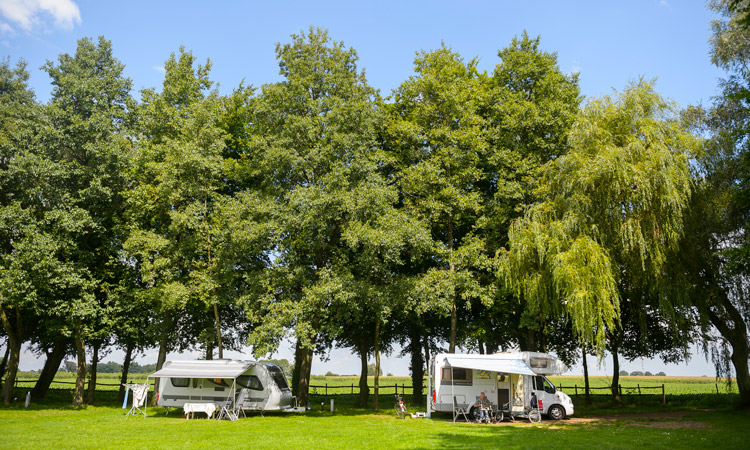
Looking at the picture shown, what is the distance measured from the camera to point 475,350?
30.7 meters

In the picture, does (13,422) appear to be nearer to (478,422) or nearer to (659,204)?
(478,422)

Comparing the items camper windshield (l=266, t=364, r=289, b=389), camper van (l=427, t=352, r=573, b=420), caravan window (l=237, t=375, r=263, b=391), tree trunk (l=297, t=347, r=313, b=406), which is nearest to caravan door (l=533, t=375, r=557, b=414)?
camper van (l=427, t=352, r=573, b=420)

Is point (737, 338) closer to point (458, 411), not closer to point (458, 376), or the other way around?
point (458, 376)

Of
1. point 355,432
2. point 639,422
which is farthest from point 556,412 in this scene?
point 355,432

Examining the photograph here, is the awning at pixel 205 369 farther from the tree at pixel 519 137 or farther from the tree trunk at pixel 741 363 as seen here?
the tree trunk at pixel 741 363

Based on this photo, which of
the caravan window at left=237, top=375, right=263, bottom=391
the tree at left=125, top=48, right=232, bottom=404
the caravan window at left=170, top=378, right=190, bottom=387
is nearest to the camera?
the caravan window at left=237, top=375, right=263, bottom=391

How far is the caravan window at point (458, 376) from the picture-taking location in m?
20.9

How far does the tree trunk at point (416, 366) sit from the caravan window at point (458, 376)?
27.1 ft

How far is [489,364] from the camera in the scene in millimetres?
19781

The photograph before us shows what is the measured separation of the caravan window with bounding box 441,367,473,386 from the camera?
20.9 meters

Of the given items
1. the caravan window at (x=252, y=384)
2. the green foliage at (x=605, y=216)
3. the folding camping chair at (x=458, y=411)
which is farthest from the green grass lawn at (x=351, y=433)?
the green foliage at (x=605, y=216)

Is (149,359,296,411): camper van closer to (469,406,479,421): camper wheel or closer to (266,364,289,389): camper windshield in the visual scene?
(266,364,289,389): camper windshield

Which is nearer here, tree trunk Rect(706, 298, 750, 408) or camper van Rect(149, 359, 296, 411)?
tree trunk Rect(706, 298, 750, 408)

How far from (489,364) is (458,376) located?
177cm
